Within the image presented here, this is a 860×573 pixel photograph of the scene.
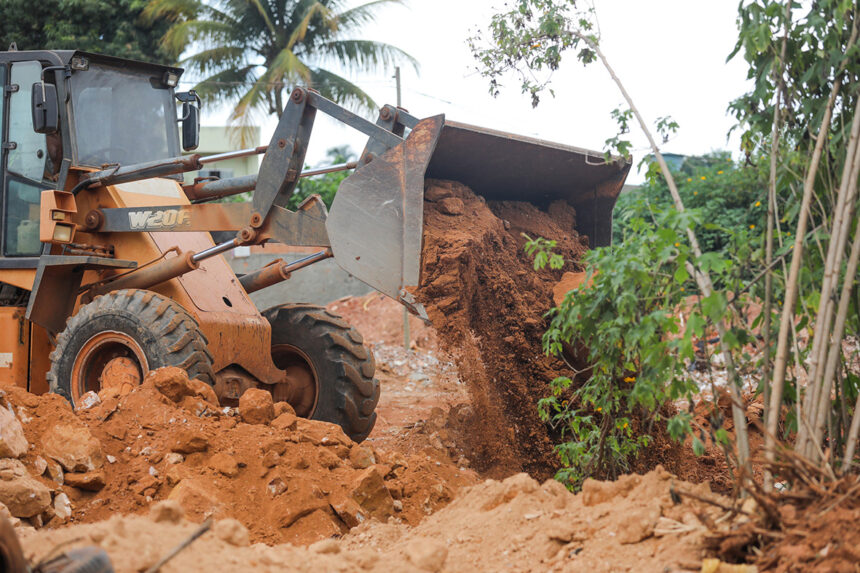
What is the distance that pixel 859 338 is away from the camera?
3.97 metres

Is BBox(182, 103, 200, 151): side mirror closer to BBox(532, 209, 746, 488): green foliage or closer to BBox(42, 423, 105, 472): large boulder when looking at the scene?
BBox(42, 423, 105, 472): large boulder

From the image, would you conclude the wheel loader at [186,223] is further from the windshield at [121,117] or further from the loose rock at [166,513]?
the loose rock at [166,513]

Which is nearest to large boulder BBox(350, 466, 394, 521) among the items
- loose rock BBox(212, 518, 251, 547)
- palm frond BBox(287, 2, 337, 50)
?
loose rock BBox(212, 518, 251, 547)

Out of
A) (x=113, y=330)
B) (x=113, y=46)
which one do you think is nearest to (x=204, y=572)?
(x=113, y=330)

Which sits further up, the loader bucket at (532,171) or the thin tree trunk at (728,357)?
the loader bucket at (532,171)

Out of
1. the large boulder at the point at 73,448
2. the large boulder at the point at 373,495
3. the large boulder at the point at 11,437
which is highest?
the large boulder at the point at 11,437

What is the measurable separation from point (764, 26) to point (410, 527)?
3.07 m

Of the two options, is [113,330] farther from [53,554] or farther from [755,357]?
[755,357]

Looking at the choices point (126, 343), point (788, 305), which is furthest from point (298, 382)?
point (788, 305)

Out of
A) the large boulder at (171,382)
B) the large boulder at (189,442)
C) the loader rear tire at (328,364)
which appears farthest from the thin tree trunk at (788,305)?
the loader rear tire at (328,364)

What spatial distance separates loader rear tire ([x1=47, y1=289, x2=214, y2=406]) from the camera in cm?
588

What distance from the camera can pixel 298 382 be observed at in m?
7.16

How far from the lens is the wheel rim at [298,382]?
7055 mm

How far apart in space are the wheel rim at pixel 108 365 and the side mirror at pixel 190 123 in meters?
2.19
